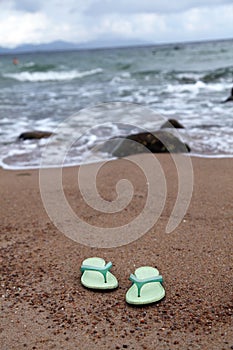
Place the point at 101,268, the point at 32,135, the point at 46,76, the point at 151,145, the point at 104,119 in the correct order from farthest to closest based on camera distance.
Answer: the point at 46,76
the point at 104,119
the point at 32,135
the point at 151,145
the point at 101,268

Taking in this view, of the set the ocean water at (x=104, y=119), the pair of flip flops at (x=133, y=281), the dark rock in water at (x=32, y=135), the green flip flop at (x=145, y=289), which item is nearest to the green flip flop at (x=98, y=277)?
the pair of flip flops at (x=133, y=281)

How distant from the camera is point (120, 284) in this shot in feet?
8.32

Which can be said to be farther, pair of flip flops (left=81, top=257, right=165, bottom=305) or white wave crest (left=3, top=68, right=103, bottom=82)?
white wave crest (left=3, top=68, right=103, bottom=82)

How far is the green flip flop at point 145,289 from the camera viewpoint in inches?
90.9

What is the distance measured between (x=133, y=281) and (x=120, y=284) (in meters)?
0.20

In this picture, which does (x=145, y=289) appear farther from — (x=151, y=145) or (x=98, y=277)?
(x=151, y=145)

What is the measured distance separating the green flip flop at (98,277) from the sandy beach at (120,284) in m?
0.04

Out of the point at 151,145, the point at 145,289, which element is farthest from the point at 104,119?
the point at 145,289

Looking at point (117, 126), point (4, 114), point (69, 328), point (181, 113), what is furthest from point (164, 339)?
point (4, 114)

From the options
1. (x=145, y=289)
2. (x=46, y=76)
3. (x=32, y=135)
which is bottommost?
(x=46, y=76)

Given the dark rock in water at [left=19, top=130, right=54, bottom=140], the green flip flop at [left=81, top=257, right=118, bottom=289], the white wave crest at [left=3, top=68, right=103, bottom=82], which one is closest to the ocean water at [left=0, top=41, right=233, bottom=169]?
the dark rock in water at [left=19, top=130, right=54, bottom=140]

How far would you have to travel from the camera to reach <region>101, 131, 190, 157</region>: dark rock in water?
6176mm

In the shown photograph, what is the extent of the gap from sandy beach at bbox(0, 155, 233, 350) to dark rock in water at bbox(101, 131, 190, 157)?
2197mm

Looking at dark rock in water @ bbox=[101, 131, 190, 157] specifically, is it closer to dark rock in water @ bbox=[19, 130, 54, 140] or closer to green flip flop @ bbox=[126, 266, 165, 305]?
dark rock in water @ bbox=[19, 130, 54, 140]
